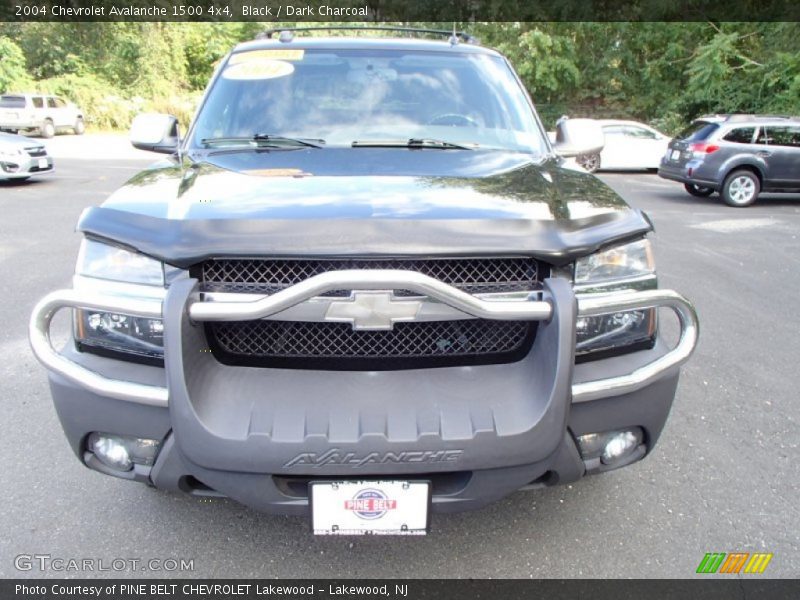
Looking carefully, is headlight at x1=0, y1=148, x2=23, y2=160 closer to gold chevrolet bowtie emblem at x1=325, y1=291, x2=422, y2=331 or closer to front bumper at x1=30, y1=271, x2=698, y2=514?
front bumper at x1=30, y1=271, x2=698, y2=514

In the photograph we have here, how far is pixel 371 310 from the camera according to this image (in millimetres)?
1951

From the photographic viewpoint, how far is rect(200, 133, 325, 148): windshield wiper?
304 centimetres

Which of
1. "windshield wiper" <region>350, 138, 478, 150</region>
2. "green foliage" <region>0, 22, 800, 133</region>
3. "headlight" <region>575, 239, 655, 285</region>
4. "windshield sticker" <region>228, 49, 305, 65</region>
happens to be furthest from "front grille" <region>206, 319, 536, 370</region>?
"green foliage" <region>0, 22, 800, 133</region>

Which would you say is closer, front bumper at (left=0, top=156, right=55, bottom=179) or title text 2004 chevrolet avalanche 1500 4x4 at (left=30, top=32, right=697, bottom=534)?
title text 2004 chevrolet avalanche 1500 4x4 at (left=30, top=32, right=697, bottom=534)

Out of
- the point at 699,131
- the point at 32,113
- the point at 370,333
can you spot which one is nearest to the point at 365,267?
the point at 370,333

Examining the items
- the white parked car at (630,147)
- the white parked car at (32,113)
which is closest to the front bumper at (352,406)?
the white parked car at (630,147)

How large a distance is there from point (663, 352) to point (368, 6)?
33.7 metres

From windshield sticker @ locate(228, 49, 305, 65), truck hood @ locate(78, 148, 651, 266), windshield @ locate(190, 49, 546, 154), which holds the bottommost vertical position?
truck hood @ locate(78, 148, 651, 266)

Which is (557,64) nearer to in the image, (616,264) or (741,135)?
(741,135)

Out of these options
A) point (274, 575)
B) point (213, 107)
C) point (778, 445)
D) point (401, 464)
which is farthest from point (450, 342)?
point (778, 445)

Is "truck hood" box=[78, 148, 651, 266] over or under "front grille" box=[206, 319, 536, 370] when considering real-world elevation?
over

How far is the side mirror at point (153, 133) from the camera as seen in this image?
3.65 metres

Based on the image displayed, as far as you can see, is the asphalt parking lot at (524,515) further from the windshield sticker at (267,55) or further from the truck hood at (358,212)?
the windshield sticker at (267,55)

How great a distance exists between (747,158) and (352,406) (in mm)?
12464
